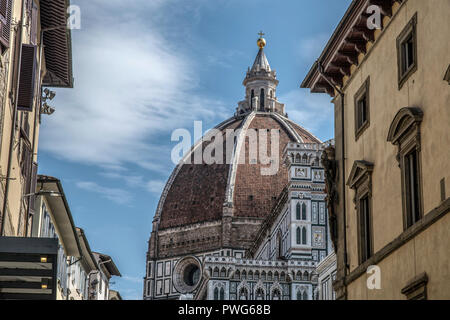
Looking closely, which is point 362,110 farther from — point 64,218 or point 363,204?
point 64,218

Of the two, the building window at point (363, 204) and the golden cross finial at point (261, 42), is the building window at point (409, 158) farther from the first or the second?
the golden cross finial at point (261, 42)

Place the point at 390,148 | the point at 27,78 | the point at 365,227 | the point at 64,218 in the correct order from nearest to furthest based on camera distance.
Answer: the point at 390,148 → the point at 365,227 → the point at 27,78 → the point at 64,218

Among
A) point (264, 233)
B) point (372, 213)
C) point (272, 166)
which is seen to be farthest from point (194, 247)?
point (372, 213)

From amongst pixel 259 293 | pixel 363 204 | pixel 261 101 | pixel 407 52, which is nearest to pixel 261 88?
pixel 261 101

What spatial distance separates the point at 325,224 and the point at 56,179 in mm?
36391

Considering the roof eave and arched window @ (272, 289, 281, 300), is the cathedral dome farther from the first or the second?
the roof eave

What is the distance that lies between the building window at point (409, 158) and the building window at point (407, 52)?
0.73 m

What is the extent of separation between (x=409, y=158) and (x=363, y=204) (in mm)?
→ 3137

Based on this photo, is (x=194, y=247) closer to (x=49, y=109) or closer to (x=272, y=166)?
(x=272, y=166)

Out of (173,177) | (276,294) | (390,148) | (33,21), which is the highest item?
(173,177)

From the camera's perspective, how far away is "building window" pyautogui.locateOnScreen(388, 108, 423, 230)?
15.5 meters

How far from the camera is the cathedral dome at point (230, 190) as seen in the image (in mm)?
111812

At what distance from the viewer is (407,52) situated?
54.7 feet

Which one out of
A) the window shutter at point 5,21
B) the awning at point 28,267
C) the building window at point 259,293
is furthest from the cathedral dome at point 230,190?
the window shutter at point 5,21
